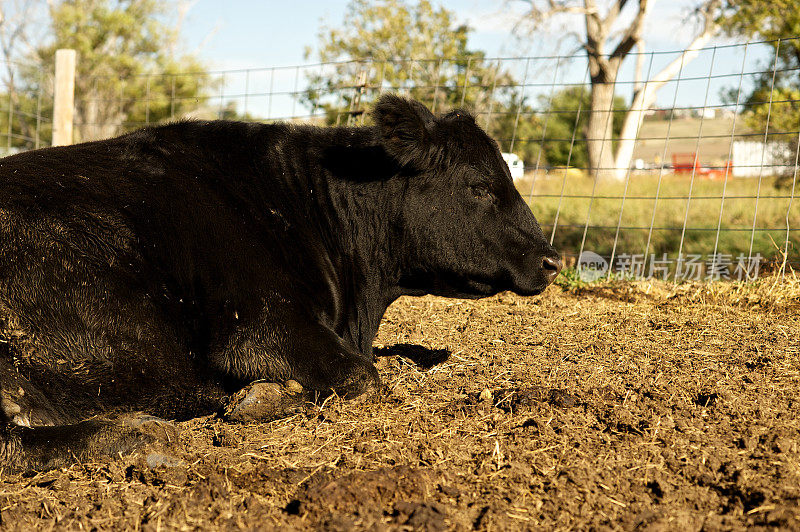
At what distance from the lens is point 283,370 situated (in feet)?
11.3

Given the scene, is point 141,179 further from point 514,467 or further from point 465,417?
point 514,467

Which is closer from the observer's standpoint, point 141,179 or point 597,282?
point 141,179

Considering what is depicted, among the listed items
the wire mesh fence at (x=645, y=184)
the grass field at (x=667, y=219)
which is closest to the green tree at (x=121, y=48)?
the wire mesh fence at (x=645, y=184)

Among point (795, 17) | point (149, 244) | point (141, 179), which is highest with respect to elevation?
point (795, 17)

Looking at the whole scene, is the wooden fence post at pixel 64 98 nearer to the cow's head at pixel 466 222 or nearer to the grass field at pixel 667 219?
the grass field at pixel 667 219

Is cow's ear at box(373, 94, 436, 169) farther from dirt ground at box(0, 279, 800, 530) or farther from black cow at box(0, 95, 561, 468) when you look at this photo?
dirt ground at box(0, 279, 800, 530)

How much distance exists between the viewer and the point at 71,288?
3.22 meters

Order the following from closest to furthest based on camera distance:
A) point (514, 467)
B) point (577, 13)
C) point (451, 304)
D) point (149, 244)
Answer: point (514, 467), point (149, 244), point (451, 304), point (577, 13)

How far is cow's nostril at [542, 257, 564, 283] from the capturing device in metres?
4.25

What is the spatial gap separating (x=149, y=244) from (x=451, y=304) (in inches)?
142

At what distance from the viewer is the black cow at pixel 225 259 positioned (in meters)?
3.19

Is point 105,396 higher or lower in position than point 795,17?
lower

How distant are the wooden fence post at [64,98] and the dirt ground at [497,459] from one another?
699 centimetres

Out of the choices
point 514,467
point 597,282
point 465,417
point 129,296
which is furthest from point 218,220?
point 597,282
